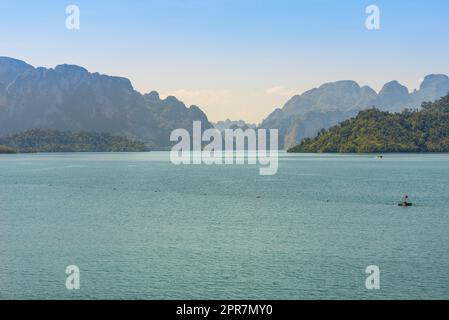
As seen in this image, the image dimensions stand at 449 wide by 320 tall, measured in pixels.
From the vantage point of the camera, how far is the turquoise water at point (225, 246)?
57.6m

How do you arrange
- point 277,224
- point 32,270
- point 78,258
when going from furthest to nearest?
point 277,224 → point 78,258 → point 32,270

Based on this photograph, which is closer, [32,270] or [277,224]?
[32,270]

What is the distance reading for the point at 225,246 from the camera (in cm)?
7819

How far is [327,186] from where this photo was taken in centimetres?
17712

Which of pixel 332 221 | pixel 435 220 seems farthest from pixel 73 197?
pixel 435 220

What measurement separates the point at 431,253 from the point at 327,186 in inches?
4139

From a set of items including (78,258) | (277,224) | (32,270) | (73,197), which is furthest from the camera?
(73,197)

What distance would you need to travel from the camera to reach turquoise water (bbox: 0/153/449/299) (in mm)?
57562

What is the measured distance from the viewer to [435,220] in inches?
4016

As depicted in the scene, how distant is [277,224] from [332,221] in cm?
1152

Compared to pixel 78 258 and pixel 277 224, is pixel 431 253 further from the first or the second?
pixel 78 258
